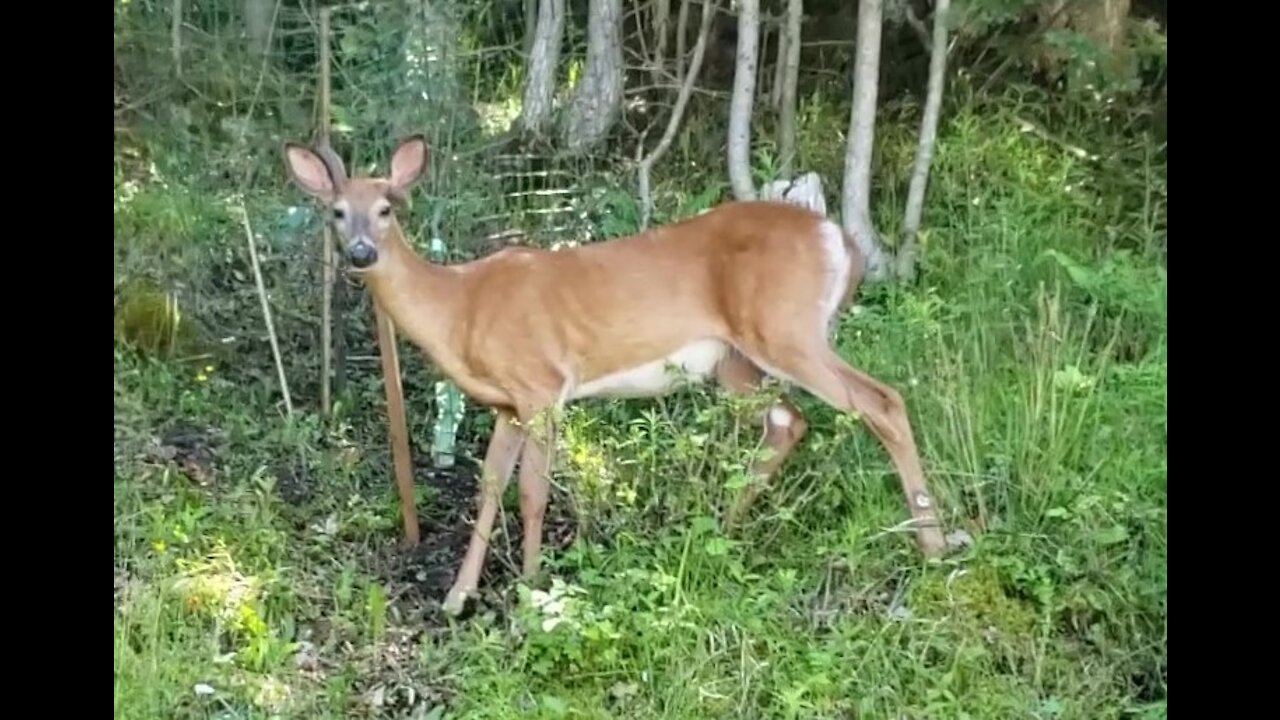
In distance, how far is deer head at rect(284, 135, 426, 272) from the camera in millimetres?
4230

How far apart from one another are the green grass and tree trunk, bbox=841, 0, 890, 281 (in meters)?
0.09

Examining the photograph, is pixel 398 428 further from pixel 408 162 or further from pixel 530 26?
pixel 530 26

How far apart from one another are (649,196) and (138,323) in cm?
143

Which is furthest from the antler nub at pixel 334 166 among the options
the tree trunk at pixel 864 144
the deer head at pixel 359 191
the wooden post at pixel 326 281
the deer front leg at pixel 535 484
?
the tree trunk at pixel 864 144

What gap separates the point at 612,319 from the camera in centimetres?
442

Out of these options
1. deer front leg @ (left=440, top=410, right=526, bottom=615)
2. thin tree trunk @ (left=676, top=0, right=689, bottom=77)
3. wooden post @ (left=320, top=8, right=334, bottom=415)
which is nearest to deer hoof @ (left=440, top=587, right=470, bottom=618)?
deer front leg @ (left=440, top=410, right=526, bottom=615)

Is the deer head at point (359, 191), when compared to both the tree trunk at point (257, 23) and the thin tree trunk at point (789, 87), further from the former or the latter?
the thin tree trunk at point (789, 87)

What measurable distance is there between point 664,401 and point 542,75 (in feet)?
3.24

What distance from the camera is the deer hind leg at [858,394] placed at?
4285mm

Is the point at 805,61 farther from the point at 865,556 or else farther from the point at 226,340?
the point at 226,340

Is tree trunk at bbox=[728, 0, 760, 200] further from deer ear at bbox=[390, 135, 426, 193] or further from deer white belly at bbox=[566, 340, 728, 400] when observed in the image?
deer ear at bbox=[390, 135, 426, 193]

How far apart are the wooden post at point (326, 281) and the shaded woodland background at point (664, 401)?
0.03 metres
